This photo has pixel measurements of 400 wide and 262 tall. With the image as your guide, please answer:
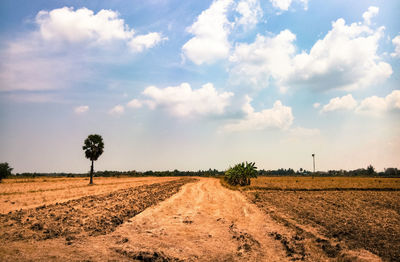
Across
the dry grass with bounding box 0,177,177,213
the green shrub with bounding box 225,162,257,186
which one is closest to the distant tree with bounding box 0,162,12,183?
the dry grass with bounding box 0,177,177,213

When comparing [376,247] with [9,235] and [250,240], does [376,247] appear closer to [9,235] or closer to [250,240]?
[250,240]

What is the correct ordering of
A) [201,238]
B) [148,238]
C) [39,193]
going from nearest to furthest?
[148,238]
[201,238]
[39,193]

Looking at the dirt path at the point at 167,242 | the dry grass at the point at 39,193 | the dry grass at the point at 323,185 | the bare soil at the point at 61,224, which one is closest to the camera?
the dirt path at the point at 167,242

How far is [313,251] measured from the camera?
773 centimetres

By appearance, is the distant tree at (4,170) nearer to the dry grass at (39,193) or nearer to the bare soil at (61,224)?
the dry grass at (39,193)

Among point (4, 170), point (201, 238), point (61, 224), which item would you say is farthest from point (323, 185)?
point (4, 170)

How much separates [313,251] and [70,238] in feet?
27.4

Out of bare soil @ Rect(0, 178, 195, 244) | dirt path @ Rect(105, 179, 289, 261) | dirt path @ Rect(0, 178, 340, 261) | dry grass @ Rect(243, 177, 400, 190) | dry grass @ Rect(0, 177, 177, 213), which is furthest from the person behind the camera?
dry grass @ Rect(243, 177, 400, 190)

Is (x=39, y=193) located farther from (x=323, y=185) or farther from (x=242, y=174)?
(x=323, y=185)

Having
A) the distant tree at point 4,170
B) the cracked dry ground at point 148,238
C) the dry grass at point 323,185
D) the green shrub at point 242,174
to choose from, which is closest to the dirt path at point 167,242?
the cracked dry ground at point 148,238

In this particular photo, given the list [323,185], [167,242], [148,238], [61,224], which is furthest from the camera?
[323,185]

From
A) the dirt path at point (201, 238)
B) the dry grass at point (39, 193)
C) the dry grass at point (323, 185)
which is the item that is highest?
the dirt path at point (201, 238)

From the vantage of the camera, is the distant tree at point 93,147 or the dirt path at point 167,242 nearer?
the dirt path at point 167,242

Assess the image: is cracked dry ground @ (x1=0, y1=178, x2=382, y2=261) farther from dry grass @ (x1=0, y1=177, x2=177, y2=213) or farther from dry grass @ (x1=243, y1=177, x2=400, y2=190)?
dry grass @ (x1=243, y1=177, x2=400, y2=190)
